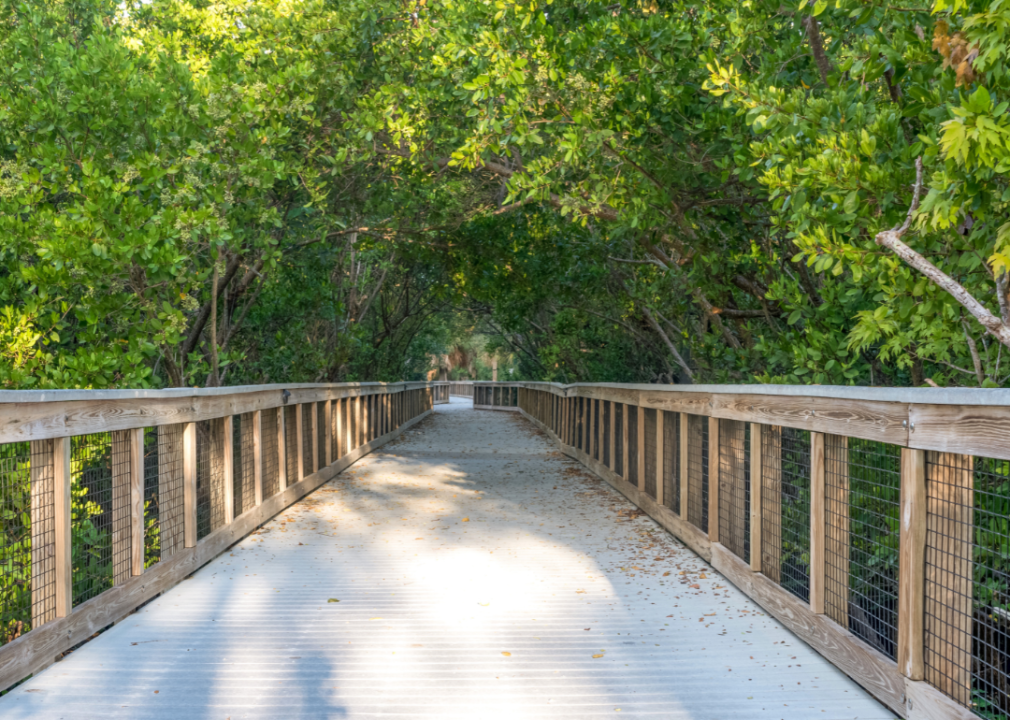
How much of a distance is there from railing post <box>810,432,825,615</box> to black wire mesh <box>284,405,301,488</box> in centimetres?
545

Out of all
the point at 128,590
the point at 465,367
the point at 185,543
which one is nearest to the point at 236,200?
the point at 185,543

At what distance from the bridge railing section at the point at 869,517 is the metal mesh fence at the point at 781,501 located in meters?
0.01

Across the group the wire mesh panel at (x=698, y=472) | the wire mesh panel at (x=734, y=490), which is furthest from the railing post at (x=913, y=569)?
the wire mesh panel at (x=698, y=472)

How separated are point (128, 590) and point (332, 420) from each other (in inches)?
242

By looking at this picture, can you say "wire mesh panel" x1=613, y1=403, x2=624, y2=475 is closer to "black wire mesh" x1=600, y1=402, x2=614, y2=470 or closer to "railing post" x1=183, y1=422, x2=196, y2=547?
"black wire mesh" x1=600, y1=402, x2=614, y2=470

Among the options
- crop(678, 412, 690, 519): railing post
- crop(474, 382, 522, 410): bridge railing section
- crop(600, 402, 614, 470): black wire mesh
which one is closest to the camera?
crop(678, 412, 690, 519): railing post

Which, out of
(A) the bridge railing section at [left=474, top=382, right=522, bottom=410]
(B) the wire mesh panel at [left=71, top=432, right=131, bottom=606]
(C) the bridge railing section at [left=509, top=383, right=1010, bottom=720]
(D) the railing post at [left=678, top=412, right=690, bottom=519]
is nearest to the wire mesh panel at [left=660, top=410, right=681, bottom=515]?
(C) the bridge railing section at [left=509, top=383, right=1010, bottom=720]

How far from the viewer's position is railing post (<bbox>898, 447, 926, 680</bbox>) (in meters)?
2.97

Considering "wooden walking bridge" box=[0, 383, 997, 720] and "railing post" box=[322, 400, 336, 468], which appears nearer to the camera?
"wooden walking bridge" box=[0, 383, 997, 720]

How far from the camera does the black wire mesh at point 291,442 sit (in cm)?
812

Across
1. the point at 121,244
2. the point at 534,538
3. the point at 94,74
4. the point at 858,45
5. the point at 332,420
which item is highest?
the point at 94,74

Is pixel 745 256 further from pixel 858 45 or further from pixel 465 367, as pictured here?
pixel 465 367

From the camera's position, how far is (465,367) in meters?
59.6

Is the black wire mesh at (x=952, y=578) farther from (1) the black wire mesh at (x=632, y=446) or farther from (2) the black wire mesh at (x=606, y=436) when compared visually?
(2) the black wire mesh at (x=606, y=436)
